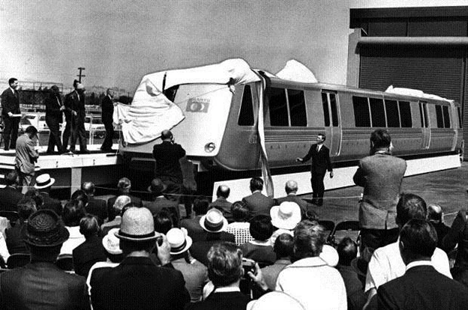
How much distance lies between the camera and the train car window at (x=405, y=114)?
2467 cm

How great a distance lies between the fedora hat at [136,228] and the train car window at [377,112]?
18.4m

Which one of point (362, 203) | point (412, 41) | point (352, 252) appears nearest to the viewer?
point (352, 252)

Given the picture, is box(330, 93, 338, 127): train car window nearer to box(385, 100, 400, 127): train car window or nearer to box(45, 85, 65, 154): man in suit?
box(385, 100, 400, 127): train car window

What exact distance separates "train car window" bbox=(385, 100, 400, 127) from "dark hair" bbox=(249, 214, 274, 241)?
664 inches

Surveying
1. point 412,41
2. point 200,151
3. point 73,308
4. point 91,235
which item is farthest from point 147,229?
point 412,41

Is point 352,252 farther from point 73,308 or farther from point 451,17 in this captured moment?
point 451,17

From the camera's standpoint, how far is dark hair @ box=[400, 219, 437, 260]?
4.20 meters

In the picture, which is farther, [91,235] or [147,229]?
[91,235]

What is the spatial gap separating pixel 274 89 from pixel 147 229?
12920 millimetres

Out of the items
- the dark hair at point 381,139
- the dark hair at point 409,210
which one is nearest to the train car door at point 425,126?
the dark hair at point 381,139

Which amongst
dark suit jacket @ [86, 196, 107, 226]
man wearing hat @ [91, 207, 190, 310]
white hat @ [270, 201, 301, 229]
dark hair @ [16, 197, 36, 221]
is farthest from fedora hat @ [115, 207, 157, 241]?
dark suit jacket @ [86, 196, 107, 226]

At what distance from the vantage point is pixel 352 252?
20.7 feet

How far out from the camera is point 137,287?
13.9 feet

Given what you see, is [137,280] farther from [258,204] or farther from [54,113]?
[54,113]
